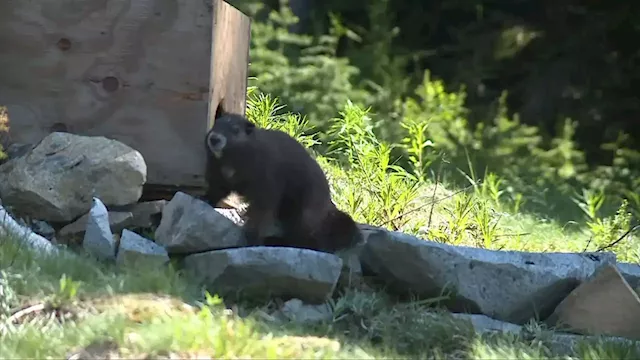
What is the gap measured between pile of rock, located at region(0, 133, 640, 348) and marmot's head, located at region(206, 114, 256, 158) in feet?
0.82

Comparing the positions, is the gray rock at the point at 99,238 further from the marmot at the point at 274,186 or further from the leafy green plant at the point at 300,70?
the leafy green plant at the point at 300,70

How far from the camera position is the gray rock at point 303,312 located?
2.91 m

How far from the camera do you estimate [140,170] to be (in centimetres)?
361

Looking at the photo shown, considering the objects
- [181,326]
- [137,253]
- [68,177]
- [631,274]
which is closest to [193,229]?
[137,253]

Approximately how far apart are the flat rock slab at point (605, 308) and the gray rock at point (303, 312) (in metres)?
0.84

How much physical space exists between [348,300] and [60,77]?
6.01 ft

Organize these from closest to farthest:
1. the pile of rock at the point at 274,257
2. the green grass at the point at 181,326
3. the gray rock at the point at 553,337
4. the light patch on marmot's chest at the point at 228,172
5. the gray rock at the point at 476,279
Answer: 1. the green grass at the point at 181,326
2. the gray rock at the point at 553,337
3. the pile of rock at the point at 274,257
4. the gray rock at the point at 476,279
5. the light patch on marmot's chest at the point at 228,172

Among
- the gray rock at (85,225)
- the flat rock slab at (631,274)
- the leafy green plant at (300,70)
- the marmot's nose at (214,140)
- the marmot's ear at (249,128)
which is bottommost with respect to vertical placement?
the leafy green plant at (300,70)

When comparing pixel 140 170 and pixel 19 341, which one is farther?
pixel 140 170

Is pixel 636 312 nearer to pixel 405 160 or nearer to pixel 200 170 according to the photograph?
pixel 200 170

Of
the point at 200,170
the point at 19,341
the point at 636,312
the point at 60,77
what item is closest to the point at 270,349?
the point at 19,341

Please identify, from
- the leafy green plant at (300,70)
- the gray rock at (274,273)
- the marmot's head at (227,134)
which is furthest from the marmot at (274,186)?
the leafy green plant at (300,70)

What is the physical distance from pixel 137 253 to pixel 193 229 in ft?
0.99

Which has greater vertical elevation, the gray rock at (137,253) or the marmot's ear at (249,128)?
the marmot's ear at (249,128)
